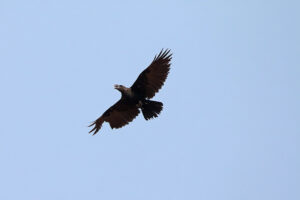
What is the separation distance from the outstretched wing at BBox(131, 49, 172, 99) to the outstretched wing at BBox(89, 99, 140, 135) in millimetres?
954

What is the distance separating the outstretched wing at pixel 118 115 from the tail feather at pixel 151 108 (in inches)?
26.2

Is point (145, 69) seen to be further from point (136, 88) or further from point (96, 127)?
point (96, 127)

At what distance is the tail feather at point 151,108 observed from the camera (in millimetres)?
23844

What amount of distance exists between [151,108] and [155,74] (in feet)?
3.41

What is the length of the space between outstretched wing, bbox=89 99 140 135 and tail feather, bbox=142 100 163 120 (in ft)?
2.18

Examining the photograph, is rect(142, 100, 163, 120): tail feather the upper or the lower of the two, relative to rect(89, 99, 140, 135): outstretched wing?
lower

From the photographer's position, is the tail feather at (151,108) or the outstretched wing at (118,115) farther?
the outstretched wing at (118,115)

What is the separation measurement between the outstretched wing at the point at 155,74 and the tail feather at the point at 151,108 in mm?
337

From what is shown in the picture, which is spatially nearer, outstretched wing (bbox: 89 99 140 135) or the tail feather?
the tail feather

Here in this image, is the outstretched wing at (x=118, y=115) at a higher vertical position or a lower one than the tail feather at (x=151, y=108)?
higher

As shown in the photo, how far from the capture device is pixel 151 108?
23.9 meters

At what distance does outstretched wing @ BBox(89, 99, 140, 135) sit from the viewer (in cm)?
2467

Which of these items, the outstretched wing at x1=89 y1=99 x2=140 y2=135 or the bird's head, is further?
the outstretched wing at x1=89 y1=99 x2=140 y2=135

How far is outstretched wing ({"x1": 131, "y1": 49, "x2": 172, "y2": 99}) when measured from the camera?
23797 millimetres
